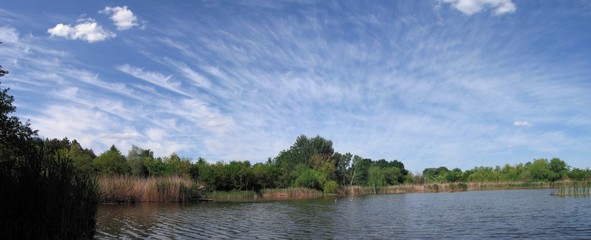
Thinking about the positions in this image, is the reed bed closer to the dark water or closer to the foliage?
the dark water

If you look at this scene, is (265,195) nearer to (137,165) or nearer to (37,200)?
(137,165)

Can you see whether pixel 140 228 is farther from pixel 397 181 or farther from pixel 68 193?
pixel 397 181

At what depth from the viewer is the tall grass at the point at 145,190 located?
43.4m

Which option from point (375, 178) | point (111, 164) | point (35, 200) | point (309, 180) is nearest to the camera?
point (35, 200)

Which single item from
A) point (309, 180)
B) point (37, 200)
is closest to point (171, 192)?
point (309, 180)

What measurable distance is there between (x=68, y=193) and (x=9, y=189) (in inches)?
58.2

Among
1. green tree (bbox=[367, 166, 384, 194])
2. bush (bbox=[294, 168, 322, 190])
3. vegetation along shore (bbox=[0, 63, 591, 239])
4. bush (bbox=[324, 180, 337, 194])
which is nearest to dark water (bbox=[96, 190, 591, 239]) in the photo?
vegetation along shore (bbox=[0, 63, 591, 239])

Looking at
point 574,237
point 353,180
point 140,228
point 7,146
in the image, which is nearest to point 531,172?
point 353,180

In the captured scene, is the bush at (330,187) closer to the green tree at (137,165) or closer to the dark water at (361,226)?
the green tree at (137,165)

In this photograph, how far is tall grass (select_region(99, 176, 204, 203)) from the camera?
142 feet

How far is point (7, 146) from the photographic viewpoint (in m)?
15.6

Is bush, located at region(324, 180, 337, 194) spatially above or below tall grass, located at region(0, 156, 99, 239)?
below

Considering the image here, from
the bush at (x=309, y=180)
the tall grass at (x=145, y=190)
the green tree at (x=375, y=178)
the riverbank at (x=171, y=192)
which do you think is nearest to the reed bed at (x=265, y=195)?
the riverbank at (x=171, y=192)

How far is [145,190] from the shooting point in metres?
Result: 45.6
